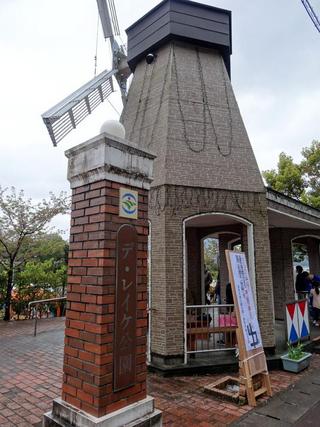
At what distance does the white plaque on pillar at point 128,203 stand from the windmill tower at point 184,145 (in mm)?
2987

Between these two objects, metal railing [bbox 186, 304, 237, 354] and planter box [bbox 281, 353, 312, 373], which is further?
metal railing [bbox 186, 304, 237, 354]

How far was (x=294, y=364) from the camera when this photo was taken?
573 cm

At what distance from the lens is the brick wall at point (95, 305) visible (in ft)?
8.48

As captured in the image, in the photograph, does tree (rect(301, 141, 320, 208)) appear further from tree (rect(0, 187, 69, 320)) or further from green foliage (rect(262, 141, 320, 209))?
tree (rect(0, 187, 69, 320))

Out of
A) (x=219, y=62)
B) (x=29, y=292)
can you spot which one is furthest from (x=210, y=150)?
(x=29, y=292)

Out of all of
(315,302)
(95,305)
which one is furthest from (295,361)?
(95,305)

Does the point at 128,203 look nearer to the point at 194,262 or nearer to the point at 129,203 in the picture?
the point at 129,203

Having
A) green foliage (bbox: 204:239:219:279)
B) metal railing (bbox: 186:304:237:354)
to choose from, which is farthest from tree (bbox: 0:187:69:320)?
green foliage (bbox: 204:239:219:279)

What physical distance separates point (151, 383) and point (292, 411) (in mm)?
2112

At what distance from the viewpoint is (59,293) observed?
12422mm

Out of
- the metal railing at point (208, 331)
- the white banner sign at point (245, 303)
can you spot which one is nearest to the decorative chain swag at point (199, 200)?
the white banner sign at point (245, 303)

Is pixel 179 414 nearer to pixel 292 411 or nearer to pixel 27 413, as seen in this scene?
pixel 292 411

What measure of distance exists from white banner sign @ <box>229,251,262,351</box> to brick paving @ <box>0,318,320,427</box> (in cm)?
81

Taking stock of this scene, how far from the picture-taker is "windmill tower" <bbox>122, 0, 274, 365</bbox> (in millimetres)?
5957
